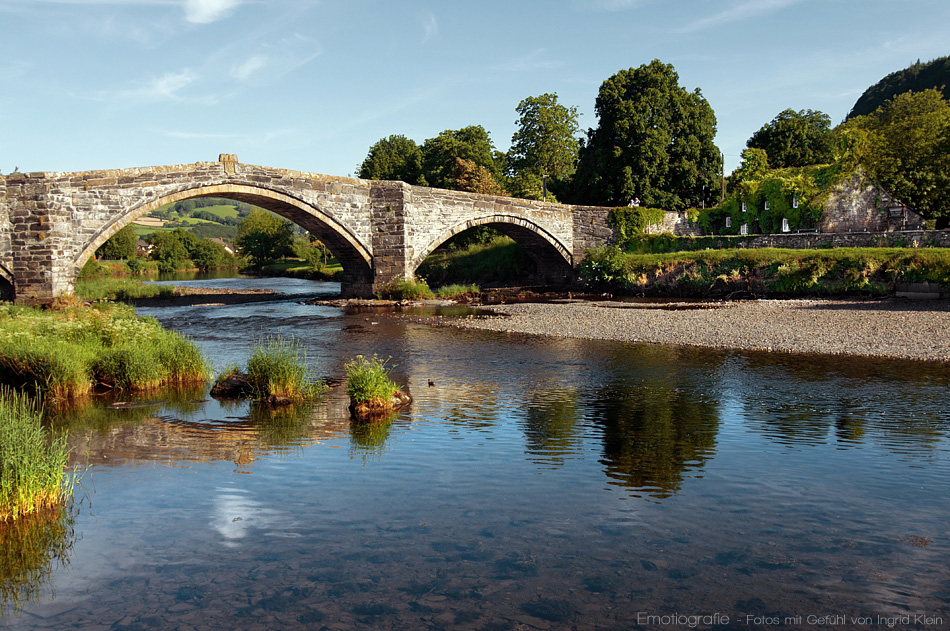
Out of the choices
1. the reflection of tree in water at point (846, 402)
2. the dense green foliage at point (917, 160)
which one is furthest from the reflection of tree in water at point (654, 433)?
the dense green foliage at point (917, 160)

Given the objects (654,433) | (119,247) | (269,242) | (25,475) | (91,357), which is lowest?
(654,433)

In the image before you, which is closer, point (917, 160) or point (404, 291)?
point (404, 291)

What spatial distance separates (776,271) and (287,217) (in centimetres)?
2252

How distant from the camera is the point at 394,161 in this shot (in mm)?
72188

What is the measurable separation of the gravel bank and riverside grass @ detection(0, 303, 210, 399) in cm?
1101

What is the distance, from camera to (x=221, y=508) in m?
7.19

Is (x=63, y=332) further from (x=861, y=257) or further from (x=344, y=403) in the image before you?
(x=861, y=257)

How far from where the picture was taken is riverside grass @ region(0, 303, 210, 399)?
12430 mm

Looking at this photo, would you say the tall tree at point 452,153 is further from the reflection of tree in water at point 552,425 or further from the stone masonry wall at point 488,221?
the reflection of tree in water at point 552,425

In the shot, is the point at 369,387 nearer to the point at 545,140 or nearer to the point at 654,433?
the point at 654,433

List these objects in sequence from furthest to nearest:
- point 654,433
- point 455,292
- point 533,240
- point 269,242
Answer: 1. point 269,242
2. point 533,240
3. point 455,292
4. point 654,433

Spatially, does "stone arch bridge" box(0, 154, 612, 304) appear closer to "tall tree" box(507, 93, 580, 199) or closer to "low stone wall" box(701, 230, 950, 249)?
"low stone wall" box(701, 230, 950, 249)

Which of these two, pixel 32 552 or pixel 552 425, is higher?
pixel 552 425

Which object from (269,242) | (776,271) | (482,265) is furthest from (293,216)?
(269,242)
